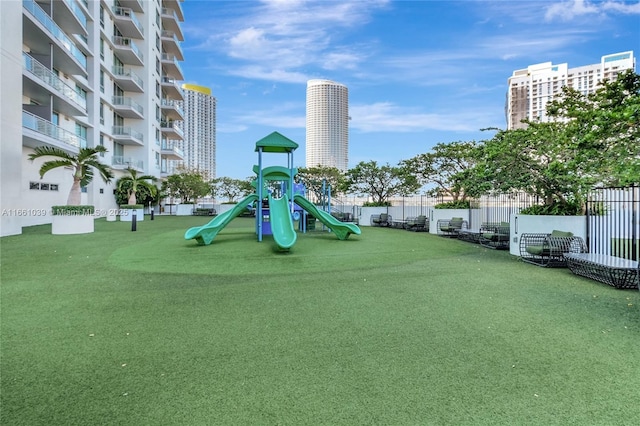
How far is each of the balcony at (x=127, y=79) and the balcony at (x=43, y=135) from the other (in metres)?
11.7

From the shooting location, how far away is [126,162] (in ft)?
110

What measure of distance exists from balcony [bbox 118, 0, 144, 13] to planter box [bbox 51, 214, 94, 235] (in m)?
27.6

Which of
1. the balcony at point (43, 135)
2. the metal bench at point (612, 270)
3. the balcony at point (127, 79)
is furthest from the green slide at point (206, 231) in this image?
the balcony at point (127, 79)

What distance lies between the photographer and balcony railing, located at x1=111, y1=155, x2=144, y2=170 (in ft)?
105

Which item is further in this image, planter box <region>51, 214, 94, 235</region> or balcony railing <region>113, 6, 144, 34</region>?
balcony railing <region>113, 6, 144, 34</region>

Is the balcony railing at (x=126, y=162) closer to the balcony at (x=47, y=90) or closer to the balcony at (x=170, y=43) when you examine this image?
the balcony at (x=47, y=90)

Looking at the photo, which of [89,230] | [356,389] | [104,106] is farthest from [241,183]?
[356,389]

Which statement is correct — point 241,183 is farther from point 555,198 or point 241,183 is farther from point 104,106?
point 555,198

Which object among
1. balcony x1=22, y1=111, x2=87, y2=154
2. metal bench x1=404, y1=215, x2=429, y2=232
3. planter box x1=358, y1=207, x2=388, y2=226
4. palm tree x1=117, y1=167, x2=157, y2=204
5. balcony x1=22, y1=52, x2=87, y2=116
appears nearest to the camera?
balcony x1=22, y1=111, x2=87, y2=154

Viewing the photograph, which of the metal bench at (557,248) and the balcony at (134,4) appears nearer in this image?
the metal bench at (557,248)

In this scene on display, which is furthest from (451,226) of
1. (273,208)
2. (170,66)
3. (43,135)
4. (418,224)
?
(170,66)

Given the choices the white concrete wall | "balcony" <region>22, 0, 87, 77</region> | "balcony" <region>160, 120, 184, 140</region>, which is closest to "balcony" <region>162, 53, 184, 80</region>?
"balcony" <region>160, 120, 184, 140</region>

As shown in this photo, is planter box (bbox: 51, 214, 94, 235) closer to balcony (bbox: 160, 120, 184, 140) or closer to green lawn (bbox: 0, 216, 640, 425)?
green lawn (bbox: 0, 216, 640, 425)

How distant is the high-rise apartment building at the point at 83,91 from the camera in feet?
51.0
